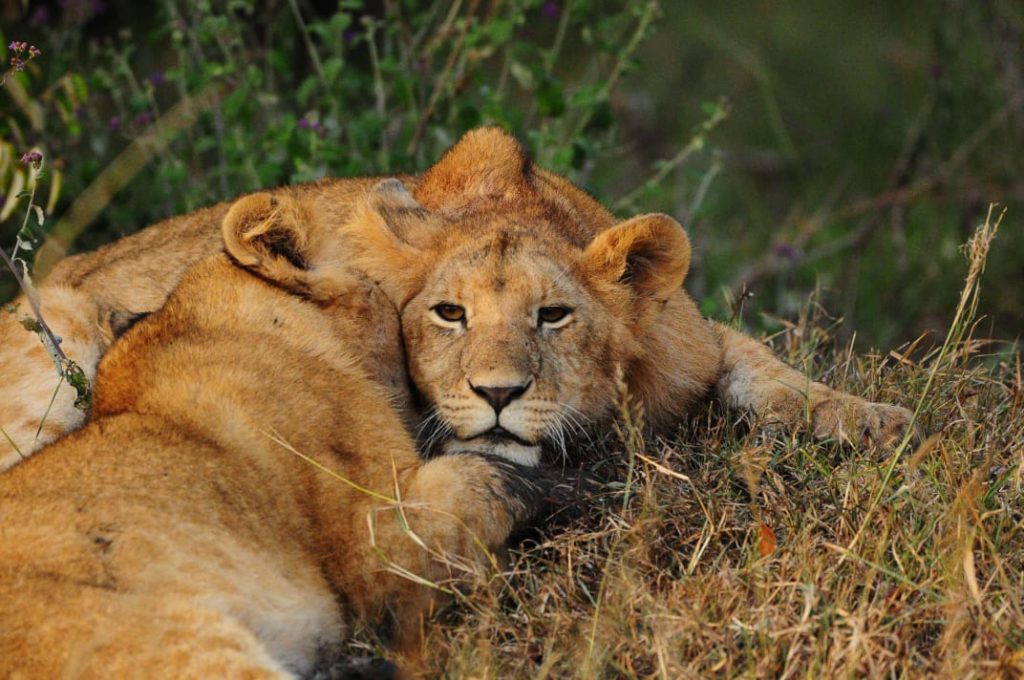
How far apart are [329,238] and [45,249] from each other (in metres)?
1.98

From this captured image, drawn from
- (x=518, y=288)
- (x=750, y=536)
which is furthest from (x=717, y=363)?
(x=750, y=536)

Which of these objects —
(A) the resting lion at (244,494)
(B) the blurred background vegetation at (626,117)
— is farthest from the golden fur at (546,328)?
(B) the blurred background vegetation at (626,117)

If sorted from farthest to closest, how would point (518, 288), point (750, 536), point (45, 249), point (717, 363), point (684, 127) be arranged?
point (684, 127) → point (45, 249) → point (717, 363) → point (518, 288) → point (750, 536)

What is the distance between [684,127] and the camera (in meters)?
10.6

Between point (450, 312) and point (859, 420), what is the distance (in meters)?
1.21

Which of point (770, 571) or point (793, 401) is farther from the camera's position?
point (793, 401)

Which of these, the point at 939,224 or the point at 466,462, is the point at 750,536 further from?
the point at 939,224

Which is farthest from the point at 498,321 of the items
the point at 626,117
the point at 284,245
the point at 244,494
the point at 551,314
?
the point at 626,117

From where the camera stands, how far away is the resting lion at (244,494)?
304 cm

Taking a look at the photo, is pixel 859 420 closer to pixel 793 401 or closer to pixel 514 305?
pixel 793 401

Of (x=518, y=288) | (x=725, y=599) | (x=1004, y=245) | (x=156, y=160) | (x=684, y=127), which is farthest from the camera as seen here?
Answer: (x=684, y=127)

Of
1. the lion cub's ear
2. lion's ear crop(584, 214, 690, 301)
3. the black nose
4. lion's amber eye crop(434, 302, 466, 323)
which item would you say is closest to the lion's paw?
lion's ear crop(584, 214, 690, 301)

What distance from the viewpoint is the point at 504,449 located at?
4027mm

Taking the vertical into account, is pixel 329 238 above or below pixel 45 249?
above
